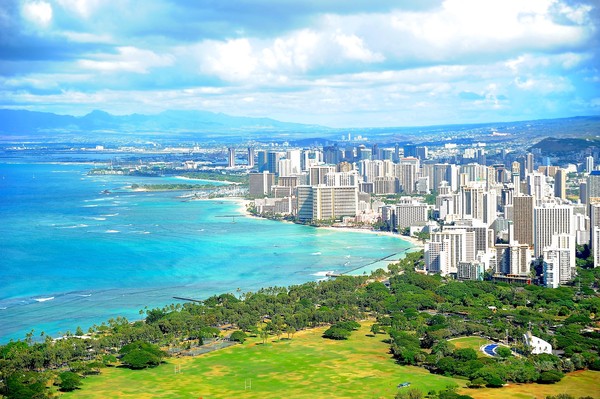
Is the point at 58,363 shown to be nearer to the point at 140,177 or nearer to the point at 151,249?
the point at 151,249

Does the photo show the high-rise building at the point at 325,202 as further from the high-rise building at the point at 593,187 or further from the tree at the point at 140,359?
the tree at the point at 140,359

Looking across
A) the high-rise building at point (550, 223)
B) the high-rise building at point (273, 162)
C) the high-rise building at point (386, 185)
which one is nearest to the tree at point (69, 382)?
the high-rise building at point (550, 223)

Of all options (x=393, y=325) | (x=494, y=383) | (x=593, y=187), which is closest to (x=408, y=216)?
(x=593, y=187)

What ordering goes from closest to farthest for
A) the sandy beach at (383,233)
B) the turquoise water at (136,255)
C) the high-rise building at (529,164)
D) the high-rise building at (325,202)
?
the turquoise water at (136,255), the sandy beach at (383,233), the high-rise building at (325,202), the high-rise building at (529,164)

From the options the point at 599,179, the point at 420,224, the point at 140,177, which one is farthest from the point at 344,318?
the point at 140,177

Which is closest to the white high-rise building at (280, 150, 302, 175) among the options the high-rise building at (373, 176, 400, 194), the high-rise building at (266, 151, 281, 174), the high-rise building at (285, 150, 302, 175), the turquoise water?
the high-rise building at (285, 150, 302, 175)

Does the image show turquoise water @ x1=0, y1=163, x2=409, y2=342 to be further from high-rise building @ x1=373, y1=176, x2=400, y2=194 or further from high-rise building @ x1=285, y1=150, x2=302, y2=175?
high-rise building @ x1=285, y1=150, x2=302, y2=175

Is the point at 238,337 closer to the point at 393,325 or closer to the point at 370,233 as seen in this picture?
the point at 393,325
